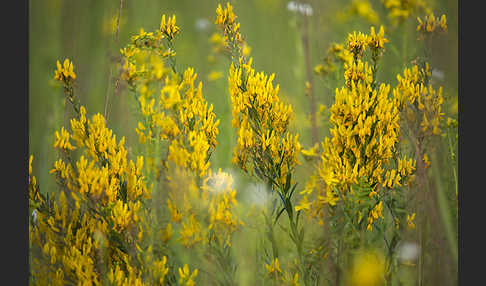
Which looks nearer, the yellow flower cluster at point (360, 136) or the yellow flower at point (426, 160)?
the yellow flower cluster at point (360, 136)

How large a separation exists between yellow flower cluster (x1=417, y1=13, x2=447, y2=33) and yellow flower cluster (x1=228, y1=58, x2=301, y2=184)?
24.0 inches

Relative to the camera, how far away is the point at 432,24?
1.50 metres

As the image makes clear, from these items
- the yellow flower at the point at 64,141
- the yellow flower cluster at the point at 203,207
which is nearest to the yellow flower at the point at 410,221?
the yellow flower cluster at the point at 203,207

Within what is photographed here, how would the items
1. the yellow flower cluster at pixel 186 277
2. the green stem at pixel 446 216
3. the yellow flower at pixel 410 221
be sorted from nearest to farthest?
1. the yellow flower cluster at pixel 186 277
2. the yellow flower at pixel 410 221
3. the green stem at pixel 446 216

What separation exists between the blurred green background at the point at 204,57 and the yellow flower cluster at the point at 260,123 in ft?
0.40

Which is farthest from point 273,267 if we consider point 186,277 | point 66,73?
point 66,73

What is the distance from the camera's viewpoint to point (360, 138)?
1.24 metres

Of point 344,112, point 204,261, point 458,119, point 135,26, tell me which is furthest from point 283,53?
point 204,261

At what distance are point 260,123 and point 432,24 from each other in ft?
2.43

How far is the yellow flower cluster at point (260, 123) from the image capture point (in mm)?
1252

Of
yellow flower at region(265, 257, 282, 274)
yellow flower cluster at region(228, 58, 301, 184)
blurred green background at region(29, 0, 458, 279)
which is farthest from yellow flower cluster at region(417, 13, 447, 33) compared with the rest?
yellow flower at region(265, 257, 282, 274)

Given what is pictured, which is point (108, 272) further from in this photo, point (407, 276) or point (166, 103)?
point (407, 276)

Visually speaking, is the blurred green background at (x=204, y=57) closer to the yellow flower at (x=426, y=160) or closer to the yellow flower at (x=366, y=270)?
the yellow flower at (x=426, y=160)

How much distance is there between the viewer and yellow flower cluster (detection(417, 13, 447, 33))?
1.49 metres
